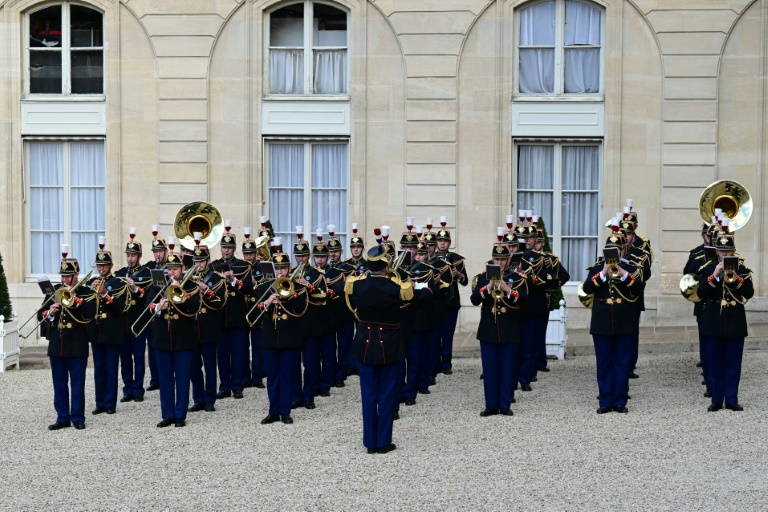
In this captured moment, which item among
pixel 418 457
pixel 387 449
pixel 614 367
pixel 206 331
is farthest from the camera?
pixel 206 331

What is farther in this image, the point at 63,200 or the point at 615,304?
the point at 63,200

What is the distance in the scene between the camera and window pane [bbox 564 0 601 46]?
62.2 feet

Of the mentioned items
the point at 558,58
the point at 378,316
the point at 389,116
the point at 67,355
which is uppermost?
the point at 558,58

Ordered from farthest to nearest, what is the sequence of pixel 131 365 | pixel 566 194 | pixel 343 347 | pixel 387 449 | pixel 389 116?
1. pixel 566 194
2. pixel 389 116
3. pixel 343 347
4. pixel 131 365
5. pixel 387 449

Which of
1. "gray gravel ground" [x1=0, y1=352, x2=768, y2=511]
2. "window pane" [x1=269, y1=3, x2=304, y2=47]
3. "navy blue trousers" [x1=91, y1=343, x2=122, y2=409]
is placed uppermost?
"window pane" [x1=269, y1=3, x2=304, y2=47]

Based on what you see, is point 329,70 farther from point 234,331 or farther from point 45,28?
point 234,331

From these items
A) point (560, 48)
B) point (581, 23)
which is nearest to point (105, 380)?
point (560, 48)

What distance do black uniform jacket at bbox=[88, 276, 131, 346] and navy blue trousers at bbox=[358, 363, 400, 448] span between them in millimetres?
3402

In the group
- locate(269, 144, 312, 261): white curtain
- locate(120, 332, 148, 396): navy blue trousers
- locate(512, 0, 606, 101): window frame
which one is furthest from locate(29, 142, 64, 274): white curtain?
locate(512, 0, 606, 101): window frame

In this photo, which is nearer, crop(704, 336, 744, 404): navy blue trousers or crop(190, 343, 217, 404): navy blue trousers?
crop(704, 336, 744, 404): navy blue trousers

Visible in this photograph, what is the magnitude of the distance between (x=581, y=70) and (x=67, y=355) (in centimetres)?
957

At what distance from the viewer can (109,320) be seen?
13578 millimetres

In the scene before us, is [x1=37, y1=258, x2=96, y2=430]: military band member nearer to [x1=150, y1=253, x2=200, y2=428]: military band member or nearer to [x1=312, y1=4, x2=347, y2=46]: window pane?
[x1=150, y1=253, x2=200, y2=428]: military band member

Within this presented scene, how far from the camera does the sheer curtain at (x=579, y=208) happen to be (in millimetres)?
19094
